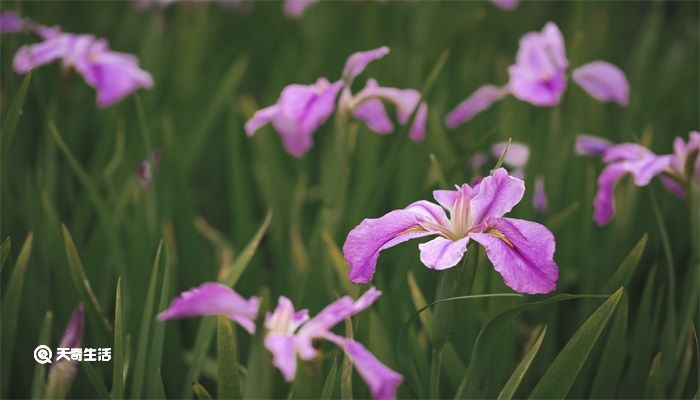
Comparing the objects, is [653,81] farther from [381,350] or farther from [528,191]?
[381,350]

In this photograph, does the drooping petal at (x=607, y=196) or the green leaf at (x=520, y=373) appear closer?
the green leaf at (x=520, y=373)

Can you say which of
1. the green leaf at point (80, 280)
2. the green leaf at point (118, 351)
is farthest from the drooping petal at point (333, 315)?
the green leaf at point (80, 280)

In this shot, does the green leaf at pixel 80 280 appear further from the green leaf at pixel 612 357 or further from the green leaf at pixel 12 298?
the green leaf at pixel 612 357

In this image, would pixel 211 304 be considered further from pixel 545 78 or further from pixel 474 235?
pixel 545 78

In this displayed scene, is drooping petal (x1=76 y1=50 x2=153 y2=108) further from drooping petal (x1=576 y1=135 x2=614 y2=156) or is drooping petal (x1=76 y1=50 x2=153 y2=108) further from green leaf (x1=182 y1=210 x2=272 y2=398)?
drooping petal (x1=576 y1=135 x2=614 y2=156)

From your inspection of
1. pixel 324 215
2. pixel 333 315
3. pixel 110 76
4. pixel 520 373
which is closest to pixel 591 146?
pixel 324 215

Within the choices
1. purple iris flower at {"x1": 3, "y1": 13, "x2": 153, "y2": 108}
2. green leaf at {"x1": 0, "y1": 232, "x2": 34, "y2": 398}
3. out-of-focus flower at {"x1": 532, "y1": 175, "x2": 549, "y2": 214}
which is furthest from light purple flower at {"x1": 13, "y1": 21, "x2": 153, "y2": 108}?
out-of-focus flower at {"x1": 532, "y1": 175, "x2": 549, "y2": 214}
